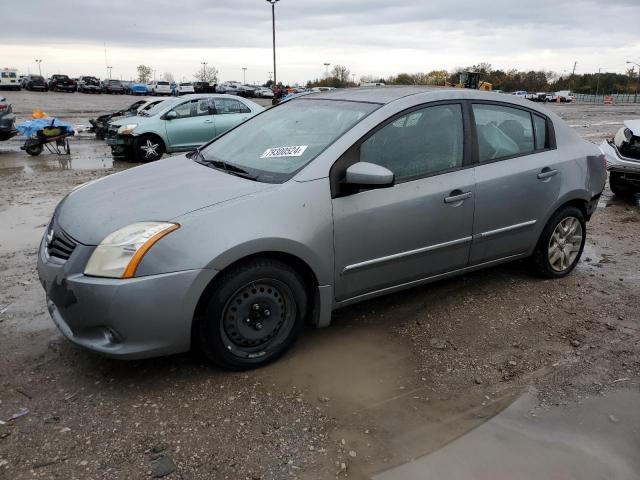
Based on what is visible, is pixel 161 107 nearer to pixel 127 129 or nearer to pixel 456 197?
pixel 127 129

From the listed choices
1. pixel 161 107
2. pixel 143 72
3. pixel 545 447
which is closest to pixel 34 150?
pixel 161 107

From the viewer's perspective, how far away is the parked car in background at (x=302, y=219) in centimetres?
282

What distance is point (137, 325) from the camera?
2779mm

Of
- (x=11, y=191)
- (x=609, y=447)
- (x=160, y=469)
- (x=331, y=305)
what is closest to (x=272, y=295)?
(x=331, y=305)

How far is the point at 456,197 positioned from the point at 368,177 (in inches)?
34.5

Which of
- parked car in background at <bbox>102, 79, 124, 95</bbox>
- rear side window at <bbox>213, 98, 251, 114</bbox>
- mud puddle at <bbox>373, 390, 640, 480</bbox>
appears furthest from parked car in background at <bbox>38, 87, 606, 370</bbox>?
parked car in background at <bbox>102, 79, 124, 95</bbox>

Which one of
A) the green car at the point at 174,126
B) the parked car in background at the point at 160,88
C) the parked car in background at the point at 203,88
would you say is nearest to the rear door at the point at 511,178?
the green car at the point at 174,126

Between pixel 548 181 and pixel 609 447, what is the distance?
228 cm

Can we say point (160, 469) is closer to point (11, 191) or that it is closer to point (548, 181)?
point (548, 181)

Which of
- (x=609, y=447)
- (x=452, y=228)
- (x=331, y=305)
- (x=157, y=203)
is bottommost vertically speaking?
(x=609, y=447)

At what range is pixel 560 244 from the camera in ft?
15.4

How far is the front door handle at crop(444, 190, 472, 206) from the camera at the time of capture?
3.71 meters

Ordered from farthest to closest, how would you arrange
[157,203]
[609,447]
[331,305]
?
[331,305] → [157,203] → [609,447]

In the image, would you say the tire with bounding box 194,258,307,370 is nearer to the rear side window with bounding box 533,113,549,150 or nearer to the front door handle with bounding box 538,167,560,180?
the front door handle with bounding box 538,167,560,180
